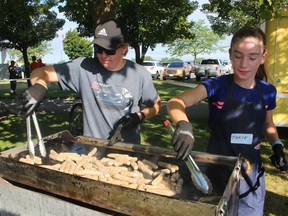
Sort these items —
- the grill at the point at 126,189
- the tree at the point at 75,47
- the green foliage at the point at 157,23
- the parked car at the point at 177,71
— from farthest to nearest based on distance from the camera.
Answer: the tree at the point at 75,47 < the parked car at the point at 177,71 < the green foliage at the point at 157,23 < the grill at the point at 126,189

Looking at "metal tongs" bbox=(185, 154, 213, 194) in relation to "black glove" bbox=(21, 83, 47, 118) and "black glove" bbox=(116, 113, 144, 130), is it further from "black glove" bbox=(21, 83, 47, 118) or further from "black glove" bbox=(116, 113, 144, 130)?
"black glove" bbox=(21, 83, 47, 118)

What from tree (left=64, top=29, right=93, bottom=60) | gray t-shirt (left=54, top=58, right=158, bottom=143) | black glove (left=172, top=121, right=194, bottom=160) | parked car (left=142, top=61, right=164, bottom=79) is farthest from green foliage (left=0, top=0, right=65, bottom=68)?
tree (left=64, top=29, right=93, bottom=60)

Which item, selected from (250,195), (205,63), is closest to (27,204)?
(250,195)

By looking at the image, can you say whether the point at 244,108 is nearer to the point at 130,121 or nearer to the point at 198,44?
the point at 130,121

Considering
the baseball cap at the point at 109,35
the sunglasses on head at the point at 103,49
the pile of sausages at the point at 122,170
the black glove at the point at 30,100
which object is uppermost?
the baseball cap at the point at 109,35

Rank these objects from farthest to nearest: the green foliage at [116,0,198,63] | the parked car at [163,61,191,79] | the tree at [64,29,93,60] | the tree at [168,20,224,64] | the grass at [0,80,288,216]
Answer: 1. the tree at [168,20,224,64]
2. the tree at [64,29,93,60]
3. the parked car at [163,61,191,79]
4. the green foliage at [116,0,198,63]
5. the grass at [0,80,288,216]

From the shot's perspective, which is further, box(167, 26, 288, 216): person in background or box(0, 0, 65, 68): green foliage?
box(0, 0, 65, 68): green foliage

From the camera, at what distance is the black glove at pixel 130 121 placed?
262 centimetres

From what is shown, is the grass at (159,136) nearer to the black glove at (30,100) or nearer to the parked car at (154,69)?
the black glove at (30,100)

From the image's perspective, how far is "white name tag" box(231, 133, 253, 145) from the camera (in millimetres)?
2188

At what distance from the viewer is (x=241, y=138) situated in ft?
7.18

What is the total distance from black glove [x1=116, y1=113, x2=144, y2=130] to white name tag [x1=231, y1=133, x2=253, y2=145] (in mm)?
803

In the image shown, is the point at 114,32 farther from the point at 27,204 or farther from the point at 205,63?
the point at 205,63

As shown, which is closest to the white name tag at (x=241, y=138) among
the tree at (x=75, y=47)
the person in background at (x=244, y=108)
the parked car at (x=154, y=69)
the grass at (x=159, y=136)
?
the person in background at (x=244, y=108)
